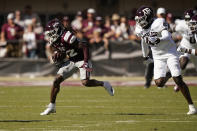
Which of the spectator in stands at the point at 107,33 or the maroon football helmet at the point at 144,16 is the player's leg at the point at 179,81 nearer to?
the maroon football helmet at the point at 144,16

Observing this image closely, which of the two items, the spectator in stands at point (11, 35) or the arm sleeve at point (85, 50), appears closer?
the arm sleeve at point (85, 50)

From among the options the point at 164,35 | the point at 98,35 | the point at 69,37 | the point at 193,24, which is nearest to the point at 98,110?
the point at 69,37

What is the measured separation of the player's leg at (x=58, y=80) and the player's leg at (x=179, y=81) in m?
1.56

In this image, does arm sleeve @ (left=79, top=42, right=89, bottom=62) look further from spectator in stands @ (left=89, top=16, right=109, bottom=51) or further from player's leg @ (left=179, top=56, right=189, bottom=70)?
spectator in stands @ (left=89, top=16, right=109, bottom=51)

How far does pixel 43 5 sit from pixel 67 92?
9011mm

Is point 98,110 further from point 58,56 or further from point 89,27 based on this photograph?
point 89,27

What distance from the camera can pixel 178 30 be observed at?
13531 mm

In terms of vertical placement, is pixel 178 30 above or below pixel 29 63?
above

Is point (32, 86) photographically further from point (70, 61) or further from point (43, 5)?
point (43, 5)

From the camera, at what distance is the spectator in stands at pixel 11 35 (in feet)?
60.5

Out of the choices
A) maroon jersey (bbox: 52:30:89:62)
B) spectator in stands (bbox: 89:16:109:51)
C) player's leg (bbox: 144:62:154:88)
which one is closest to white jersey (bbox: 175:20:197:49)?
player's leg (bbox: 144:62:154:88)

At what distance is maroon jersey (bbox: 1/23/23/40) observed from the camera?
1845cm

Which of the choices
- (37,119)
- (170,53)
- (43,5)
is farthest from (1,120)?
(43,5)

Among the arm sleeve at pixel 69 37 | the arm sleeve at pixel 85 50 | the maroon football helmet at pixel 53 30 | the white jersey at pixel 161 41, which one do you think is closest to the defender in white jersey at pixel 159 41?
the white jersey at pixel 161 41
